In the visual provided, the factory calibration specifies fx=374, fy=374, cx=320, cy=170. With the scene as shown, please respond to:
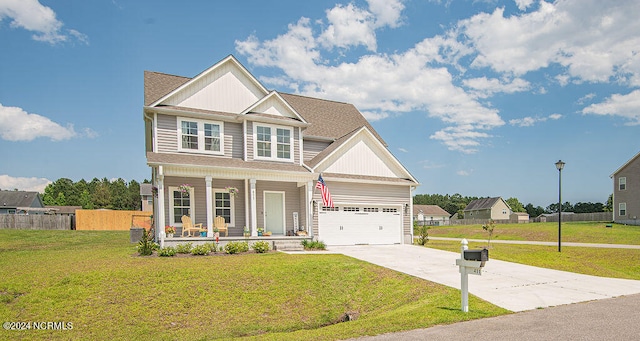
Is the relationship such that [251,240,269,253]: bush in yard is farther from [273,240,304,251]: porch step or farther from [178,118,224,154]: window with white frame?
[178,118,224,154]: window with white frame

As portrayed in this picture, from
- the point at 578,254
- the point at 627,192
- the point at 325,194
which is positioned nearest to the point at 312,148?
the point at 325,194

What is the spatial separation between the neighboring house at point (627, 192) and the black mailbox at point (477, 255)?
41.1 m

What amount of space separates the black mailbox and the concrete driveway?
1.22 m

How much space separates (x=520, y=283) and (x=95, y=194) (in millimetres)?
85050

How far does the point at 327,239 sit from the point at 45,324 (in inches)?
487

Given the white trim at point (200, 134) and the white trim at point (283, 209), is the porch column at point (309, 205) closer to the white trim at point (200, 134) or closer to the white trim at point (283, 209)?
the white trim at point (283, 209)

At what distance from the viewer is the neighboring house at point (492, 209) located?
71.3m

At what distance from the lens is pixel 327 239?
1806 centimetres

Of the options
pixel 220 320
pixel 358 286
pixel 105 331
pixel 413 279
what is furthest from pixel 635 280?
pixel 105 331

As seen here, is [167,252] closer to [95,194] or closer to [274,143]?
[274,143]

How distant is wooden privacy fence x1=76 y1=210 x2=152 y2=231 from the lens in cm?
3189

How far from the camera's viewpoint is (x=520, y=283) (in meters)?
9.30

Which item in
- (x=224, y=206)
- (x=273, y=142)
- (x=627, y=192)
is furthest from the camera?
(x=627, y=192)

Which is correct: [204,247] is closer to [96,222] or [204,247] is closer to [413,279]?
[413,279]
